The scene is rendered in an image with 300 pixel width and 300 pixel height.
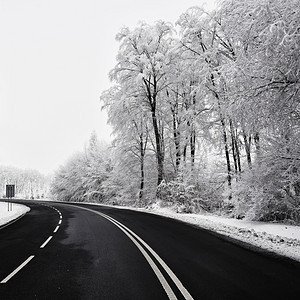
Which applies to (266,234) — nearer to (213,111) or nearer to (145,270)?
(145,270)

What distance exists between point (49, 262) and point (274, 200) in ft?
27.8

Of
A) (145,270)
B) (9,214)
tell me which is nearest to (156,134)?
(9,214)

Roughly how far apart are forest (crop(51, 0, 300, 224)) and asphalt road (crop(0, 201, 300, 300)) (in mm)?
3883

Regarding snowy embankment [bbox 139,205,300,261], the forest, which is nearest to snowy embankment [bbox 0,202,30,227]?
the forest

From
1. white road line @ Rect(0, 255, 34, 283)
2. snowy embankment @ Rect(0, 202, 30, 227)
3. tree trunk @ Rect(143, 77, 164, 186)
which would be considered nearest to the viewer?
white road line @ Rect(0, 255, 34, 283)

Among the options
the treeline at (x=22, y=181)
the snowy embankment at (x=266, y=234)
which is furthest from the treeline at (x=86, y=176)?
the treeline at (x=22, y=181)

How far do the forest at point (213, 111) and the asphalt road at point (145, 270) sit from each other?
12.7 ft

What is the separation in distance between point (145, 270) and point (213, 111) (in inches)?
552

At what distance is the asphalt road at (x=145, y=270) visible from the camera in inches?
173

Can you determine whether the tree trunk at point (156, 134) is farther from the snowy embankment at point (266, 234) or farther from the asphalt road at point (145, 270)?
the asphalt road at point (145, 270)

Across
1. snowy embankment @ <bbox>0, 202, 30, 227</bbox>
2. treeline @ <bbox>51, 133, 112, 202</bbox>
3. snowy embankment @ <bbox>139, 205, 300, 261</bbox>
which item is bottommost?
snowy embankment @ <bbox>139, 205, 300, 261</bbox>

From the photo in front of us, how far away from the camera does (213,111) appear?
1797 cm

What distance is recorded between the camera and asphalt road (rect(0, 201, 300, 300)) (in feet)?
14.5

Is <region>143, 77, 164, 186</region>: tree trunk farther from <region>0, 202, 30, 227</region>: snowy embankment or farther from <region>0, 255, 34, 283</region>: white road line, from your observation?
<region>0, 255, 34, 283</region>: white road line
